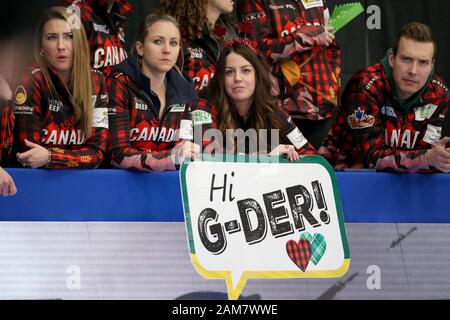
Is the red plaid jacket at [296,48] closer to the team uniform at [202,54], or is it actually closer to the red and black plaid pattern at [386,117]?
the team uniform at [202,54]

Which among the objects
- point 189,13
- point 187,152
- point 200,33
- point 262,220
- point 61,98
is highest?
point 189,13

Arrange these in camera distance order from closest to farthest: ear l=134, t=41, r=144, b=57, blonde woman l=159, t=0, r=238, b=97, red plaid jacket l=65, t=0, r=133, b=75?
1. ear l=134, t=41, r=144, b=57
2. red plaid jacket l=65, t=0, r=133, b=75
3. blonde woman l=159, t=0, r=238, b=97

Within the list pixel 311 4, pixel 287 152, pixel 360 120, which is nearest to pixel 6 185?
pixel 287 152

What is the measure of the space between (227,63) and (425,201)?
1.23 m

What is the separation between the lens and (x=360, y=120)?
4703mm

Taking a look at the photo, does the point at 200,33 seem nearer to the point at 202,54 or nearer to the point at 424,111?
the point at 202,54

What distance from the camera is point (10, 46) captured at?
4398 millimetres

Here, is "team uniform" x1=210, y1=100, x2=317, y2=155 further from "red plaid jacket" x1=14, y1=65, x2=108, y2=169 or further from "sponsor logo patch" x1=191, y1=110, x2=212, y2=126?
"red plaid jacket" x1=14, y1=65, x2=108, y2=169

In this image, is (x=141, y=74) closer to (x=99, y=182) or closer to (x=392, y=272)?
(x=99, y=182)

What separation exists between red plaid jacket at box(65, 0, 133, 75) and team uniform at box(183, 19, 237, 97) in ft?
1.18

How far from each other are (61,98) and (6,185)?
577 millimetres

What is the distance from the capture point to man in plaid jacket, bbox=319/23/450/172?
4668mm

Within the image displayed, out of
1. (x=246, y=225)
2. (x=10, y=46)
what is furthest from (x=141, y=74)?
(x=246, y=225)

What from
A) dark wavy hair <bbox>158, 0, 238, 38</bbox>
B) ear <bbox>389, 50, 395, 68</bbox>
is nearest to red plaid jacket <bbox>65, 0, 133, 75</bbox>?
dark wavy hair <bbox>158, 0, 238, 38</bbox>
